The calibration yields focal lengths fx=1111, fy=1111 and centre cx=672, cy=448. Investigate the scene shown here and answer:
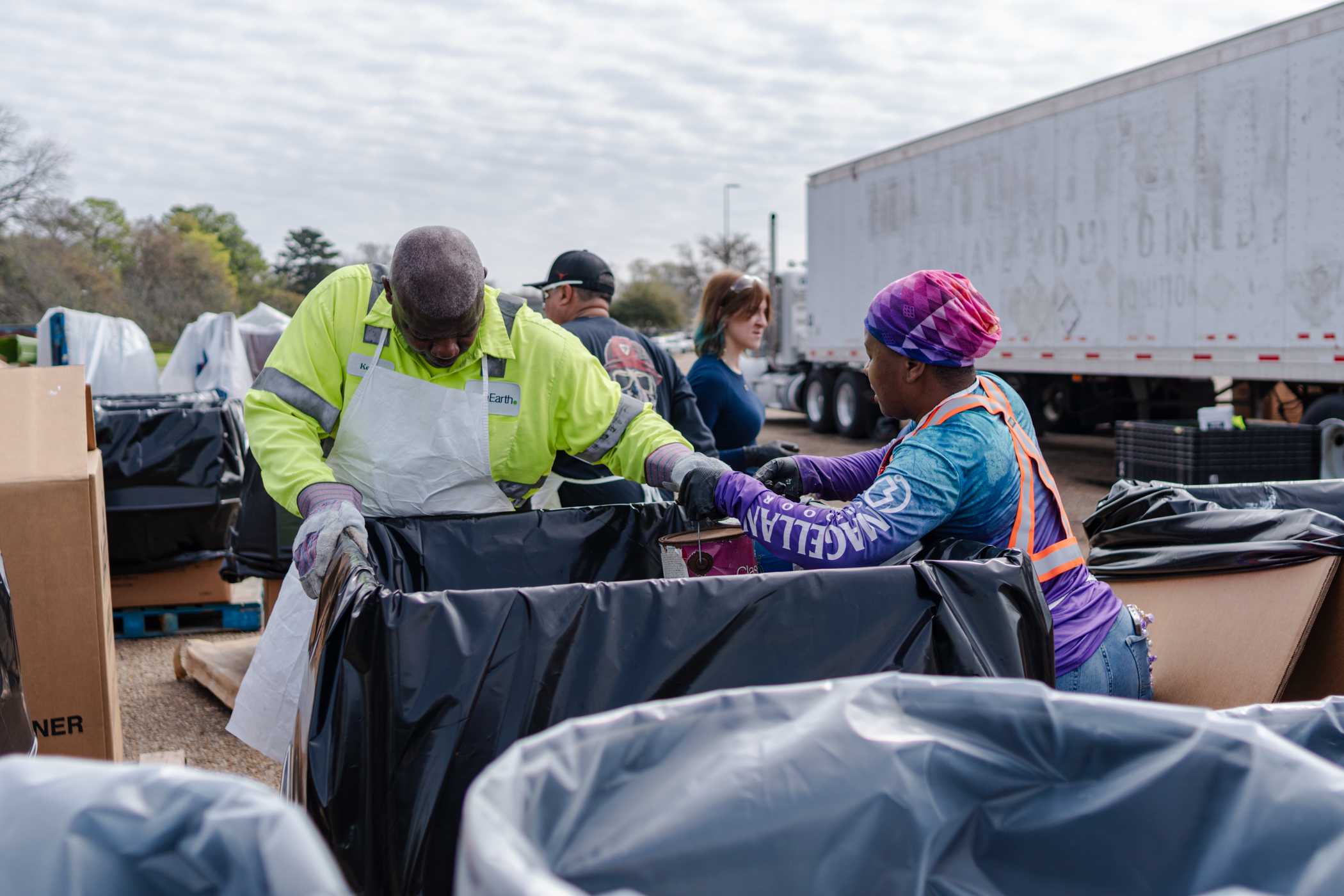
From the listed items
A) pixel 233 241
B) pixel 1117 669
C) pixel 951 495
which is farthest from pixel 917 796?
pixel 233 241

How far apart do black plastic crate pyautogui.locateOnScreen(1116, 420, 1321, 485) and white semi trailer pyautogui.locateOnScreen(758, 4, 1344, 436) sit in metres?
1.03

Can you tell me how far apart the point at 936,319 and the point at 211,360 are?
644cm

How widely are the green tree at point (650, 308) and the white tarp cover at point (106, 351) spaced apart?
52832 millimetres

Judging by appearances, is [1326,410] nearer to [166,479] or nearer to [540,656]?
[166,479]

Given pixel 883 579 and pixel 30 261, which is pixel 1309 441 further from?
pixel 30 261

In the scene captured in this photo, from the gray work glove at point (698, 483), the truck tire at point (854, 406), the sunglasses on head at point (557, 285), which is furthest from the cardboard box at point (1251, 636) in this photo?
the truck tire at point (854, 406)

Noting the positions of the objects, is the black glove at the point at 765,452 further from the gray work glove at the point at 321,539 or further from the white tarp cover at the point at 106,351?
the white tarp cover at the point at 106,351

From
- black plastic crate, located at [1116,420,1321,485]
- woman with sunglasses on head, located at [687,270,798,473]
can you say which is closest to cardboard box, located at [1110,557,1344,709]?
woman with sunglasses on head, located at [687,270,798,473]

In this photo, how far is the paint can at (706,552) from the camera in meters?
2.56

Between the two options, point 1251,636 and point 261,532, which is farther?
point 261,532

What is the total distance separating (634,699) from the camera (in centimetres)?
Result: 183

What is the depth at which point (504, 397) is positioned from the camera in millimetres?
2701

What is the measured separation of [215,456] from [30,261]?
37711 mm

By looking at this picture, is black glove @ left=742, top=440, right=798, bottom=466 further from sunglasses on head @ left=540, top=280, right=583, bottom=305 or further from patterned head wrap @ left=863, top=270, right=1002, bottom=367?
patterned head wrap @ left=863, top=270, right=1002, bottom=367
